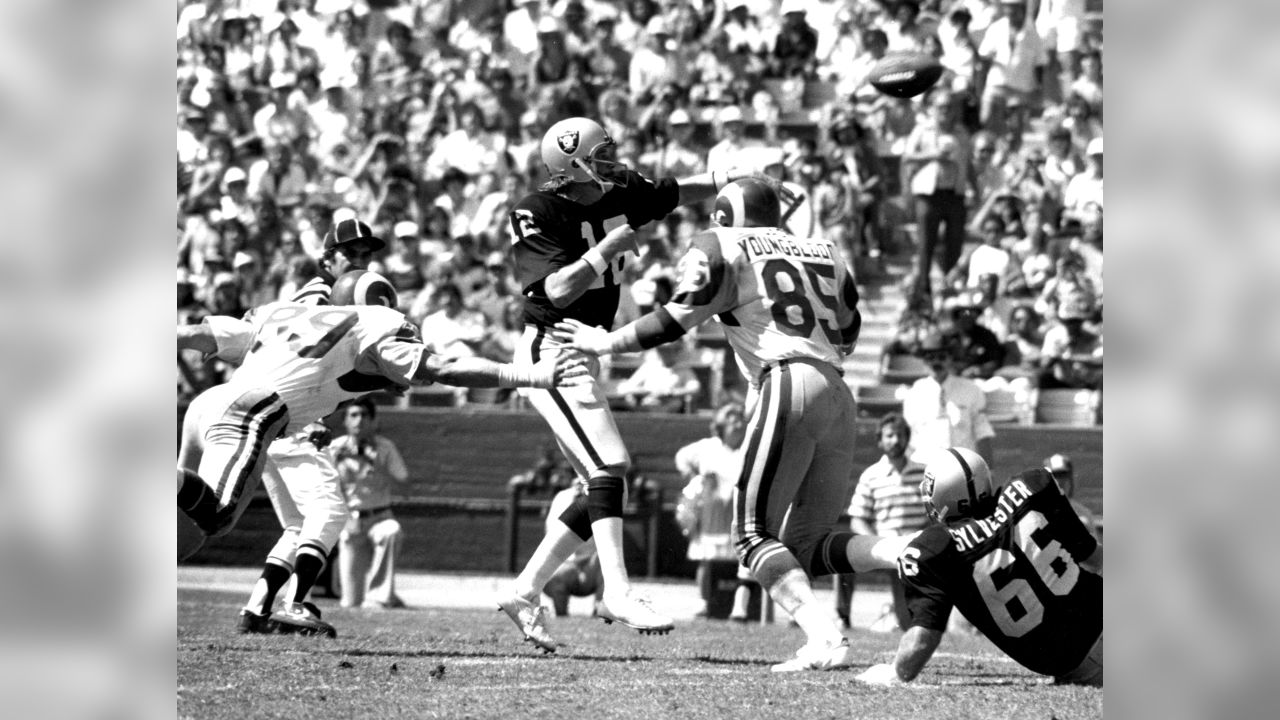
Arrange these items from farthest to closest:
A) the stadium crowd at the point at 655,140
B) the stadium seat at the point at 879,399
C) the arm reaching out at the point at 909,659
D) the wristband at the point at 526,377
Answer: the stadium crowd at the point at 655,140
the stadium seat at the point at 879,399
the wristband at the point at 526,377
the arm reaching out at the point at 909,659

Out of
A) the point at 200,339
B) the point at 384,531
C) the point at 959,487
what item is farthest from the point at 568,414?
the point at 384,531

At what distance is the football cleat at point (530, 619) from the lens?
799cm

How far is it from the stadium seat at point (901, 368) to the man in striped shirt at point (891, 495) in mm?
3034

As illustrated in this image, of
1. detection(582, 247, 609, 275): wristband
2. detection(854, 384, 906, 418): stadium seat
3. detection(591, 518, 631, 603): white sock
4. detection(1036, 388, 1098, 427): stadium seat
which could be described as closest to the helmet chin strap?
detection(582, 247, 609, 275): wristband

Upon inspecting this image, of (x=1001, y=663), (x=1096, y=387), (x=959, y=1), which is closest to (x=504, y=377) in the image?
(x=1001, y=663)

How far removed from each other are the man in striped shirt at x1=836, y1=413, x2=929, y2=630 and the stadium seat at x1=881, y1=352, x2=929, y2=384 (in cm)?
303

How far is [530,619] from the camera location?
8.02 meters

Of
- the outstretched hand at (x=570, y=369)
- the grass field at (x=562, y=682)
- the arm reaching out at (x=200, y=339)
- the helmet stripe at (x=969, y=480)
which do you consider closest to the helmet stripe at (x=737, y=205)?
the outstretched hand at (x=570, y=369)

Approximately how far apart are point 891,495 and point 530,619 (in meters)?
5.58

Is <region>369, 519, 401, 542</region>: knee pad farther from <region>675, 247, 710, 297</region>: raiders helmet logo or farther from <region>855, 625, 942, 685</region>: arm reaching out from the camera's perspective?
<region>855, 625, 942, 685</region>: arm reaching out

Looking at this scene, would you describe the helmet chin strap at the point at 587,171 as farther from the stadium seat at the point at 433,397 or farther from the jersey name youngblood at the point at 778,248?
the stadium seat at the point at 433,397

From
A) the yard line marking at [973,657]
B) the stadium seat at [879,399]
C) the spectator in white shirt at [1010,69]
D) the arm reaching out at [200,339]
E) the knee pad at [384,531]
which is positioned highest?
the spectator in white shirt at [1010,69]

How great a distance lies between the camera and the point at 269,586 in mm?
8922
